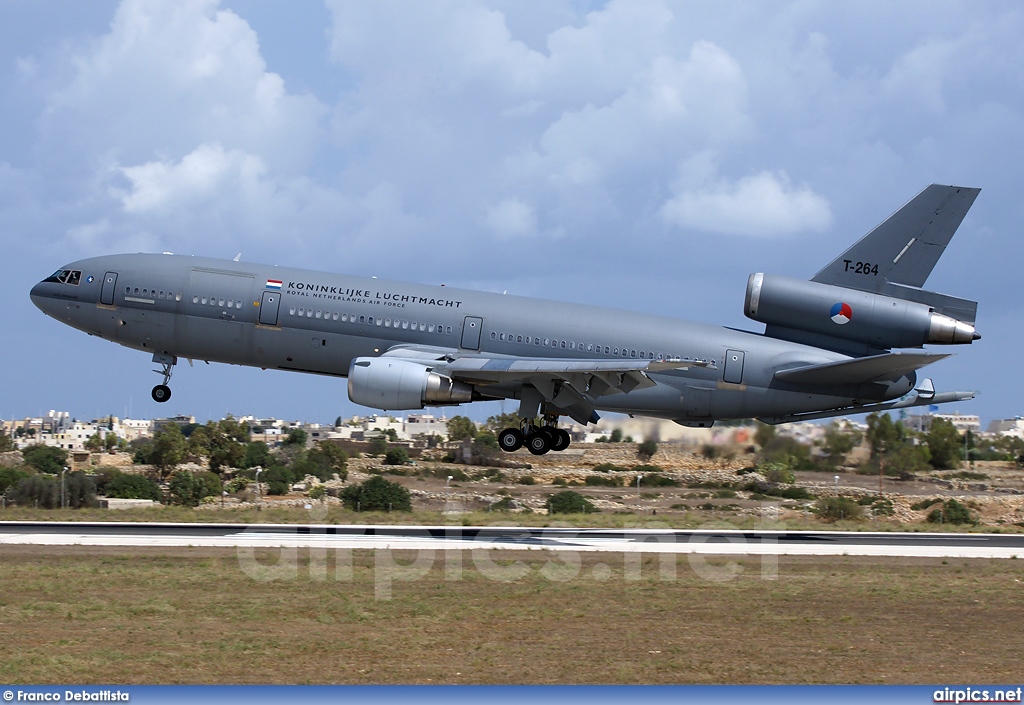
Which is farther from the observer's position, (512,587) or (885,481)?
(885,481)

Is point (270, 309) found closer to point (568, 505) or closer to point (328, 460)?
point (568, 505)


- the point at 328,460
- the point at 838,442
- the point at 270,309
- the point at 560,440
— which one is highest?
the point at 270,309

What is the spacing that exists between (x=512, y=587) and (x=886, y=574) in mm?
10832

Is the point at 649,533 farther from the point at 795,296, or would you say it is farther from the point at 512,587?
the point at 512,587

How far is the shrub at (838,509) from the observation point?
172ft

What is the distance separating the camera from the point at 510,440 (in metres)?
39.1

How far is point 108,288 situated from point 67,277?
1889 millimetres

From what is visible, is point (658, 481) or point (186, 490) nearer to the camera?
point (658, 481)

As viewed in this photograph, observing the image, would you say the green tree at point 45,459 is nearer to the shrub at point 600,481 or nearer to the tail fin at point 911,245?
the shrub at point 600,481

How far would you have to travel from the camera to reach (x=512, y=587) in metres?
26.8

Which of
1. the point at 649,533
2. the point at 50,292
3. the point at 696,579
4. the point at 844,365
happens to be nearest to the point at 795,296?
the point at 844,365

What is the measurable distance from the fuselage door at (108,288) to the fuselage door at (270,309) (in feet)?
17.8

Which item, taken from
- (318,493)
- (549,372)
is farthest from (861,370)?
(318,493)

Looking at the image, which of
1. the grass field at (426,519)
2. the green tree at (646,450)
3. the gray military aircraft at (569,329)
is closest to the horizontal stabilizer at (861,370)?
the gray military aircraft at (569,329)
